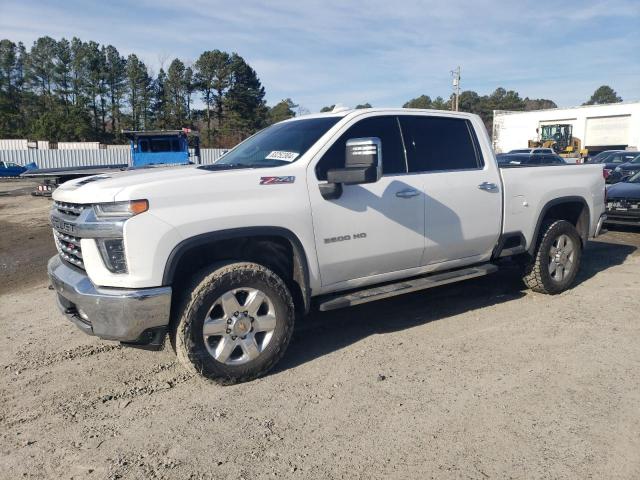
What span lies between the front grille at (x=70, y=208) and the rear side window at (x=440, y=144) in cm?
268

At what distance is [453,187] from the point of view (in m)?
4.77

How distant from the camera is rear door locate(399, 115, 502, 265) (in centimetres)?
465

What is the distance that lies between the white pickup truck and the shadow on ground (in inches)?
13.6

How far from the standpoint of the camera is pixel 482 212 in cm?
501

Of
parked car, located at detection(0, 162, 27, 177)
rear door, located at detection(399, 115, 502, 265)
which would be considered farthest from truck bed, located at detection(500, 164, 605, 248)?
parked car, located at detection(0, 162, 27, 177)

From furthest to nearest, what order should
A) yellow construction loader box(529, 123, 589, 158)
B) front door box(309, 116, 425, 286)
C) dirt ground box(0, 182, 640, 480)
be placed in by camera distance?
yellow construction loader box(529, 123, 589, 158)
front door box(309, 116, 425, 286)
dirt ground box(0, 182, 640, 480)

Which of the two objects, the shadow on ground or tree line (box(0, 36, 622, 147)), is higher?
tree line (box(0, 36, 622, 147))

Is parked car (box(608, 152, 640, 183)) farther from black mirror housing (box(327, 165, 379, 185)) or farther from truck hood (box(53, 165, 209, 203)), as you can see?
truck hood (box(53, 165, 209, 203))

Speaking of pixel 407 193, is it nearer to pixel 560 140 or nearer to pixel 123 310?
pixel 123 310

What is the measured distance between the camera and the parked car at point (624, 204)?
1001 cm

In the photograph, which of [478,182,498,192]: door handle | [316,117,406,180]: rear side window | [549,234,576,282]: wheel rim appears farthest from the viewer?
[549,234,576,282]: wheel rim

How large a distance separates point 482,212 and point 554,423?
2.29 metres

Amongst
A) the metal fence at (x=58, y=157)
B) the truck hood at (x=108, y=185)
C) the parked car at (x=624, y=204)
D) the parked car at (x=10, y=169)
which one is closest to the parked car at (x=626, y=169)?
the parked car at (x=624, y=204)

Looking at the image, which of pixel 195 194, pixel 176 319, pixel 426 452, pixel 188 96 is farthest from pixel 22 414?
pixel 188 96
